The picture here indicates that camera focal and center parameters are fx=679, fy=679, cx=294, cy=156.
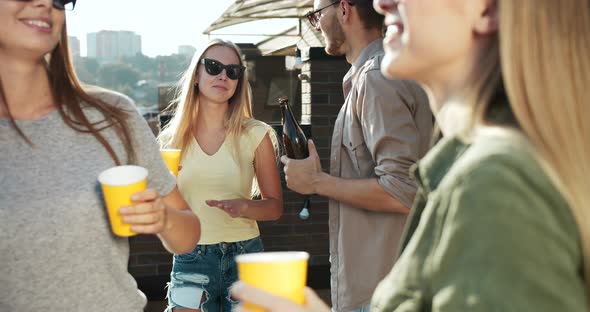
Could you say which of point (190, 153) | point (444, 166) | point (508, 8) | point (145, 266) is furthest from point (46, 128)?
point (145, 266)

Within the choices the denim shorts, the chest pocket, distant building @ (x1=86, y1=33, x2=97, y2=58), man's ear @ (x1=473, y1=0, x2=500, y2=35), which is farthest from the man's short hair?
distant building @ (x1=86, y1=33, x2=97, y2=58)

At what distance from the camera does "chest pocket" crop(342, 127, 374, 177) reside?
3.12 meters

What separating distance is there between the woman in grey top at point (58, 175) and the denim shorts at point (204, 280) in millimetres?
1542

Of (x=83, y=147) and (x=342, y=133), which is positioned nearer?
(x=83, y=147)

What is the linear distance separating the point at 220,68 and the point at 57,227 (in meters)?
2.47

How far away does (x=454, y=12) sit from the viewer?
1200 millimetres

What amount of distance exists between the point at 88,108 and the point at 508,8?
150 cm

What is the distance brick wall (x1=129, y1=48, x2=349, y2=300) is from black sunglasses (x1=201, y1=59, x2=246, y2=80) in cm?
257

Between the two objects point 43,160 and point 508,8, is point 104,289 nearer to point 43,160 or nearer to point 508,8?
point 43,160

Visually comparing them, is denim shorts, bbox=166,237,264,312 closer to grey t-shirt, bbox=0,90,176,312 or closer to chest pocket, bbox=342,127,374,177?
chest pocket, bbox=342,127,374,177

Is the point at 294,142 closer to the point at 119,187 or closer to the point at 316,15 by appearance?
the point at 316,15

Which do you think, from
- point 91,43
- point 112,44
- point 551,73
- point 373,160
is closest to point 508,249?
point 551,73

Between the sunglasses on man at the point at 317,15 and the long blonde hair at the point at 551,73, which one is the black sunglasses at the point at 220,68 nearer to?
the sunglasses on man at the point at 317,15

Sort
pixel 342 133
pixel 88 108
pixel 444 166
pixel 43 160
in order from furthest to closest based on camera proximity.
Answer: pixel 342 133 < pixel 88 108 < pixel 43 160 < pixel 444 166
